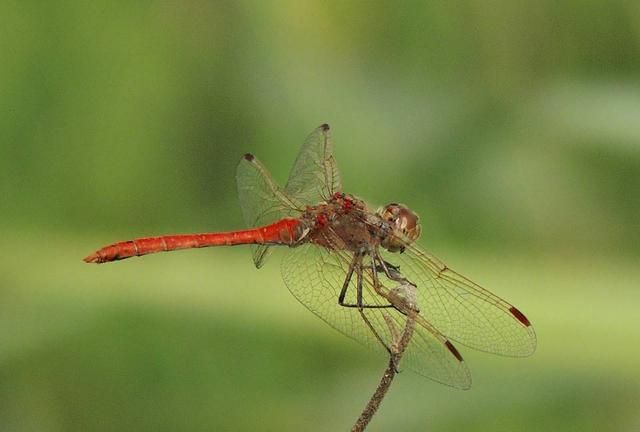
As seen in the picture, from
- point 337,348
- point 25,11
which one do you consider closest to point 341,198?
point 337,348

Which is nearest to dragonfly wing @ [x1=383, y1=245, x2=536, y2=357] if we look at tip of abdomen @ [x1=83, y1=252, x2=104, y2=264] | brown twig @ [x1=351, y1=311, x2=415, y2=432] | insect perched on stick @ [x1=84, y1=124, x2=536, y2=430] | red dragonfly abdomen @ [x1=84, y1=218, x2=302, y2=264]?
insect perched on stick @ [x1=84, y1=124, x2=536, y2=430]

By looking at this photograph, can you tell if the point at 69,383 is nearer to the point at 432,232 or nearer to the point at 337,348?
the point at 337,348

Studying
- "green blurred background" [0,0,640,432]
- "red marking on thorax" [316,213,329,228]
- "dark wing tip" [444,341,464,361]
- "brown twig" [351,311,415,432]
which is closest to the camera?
"brown twig" [351,311,415,432]

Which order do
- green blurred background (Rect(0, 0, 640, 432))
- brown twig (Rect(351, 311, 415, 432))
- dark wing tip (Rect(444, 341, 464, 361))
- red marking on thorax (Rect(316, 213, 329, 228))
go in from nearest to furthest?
1. brown twig (Rect(351, 311, 415, 432))
2. dark wing tip (Rect(444, 341, 464, 361))
3. red marking on thorax (Rect(316, 213, 329, 228))
4. green blurred background (Rect(0, 0, 640, 432))

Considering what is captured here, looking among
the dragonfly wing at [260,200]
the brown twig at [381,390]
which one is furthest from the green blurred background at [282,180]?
the brown twig at [381,390]

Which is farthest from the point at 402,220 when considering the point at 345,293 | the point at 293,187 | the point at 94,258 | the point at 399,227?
the point at 94,258

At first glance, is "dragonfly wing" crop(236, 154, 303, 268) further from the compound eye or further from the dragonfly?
the compound eye

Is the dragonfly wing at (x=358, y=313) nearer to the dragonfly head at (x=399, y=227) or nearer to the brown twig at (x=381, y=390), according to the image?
the dragonfly head at (x=399, y=227)

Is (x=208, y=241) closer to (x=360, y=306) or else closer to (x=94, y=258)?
(x=94, y=258)
